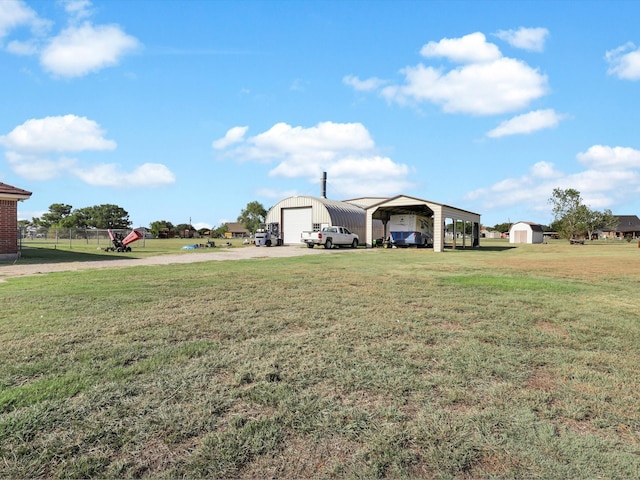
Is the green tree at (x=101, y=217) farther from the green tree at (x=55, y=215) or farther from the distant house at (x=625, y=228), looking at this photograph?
the distant house at (x=625, y=228)

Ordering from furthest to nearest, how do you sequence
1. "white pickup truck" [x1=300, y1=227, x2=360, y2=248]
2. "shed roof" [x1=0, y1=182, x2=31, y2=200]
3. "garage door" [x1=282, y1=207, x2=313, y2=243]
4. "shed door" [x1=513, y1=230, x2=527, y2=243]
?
"shed door" [x1=513, y1=230, x2=527, y2=243], "garage door" [x1=282, y1=207, x2=313, y2=243], "white pickup truck" [x1=300, y1=227, x2=360, y2=248], "shed roof" [x1=0, y1=182, x2=31, y2=200]

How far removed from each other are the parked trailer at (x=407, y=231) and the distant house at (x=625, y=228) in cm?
8249

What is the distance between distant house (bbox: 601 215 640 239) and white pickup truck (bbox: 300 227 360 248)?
88.6 meters

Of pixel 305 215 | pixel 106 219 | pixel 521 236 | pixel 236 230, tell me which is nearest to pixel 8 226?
pixel 305 215

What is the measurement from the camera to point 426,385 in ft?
11.7

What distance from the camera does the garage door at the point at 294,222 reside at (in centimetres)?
3806

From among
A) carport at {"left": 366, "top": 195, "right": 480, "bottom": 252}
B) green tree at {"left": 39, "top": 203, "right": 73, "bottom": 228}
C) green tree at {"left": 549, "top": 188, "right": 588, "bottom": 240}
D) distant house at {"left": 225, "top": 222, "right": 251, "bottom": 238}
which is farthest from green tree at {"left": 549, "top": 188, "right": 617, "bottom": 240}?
green tree at {"left": 39, "top": 203, "right": 73, "bottom": 228}

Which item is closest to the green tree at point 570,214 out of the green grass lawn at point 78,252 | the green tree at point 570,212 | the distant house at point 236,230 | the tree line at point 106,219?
the green tree at point 570,212

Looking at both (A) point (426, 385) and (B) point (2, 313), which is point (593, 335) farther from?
(B) point (2, 313)

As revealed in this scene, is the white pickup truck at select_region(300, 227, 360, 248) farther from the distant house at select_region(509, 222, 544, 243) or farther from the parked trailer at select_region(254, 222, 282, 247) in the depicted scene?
the distant house at select_region(509, 222, 544, 243)

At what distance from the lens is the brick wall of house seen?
17.2m

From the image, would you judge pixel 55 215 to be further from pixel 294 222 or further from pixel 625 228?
pixel 625 228

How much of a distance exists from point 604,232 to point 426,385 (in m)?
114

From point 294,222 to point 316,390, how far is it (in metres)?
35.8
